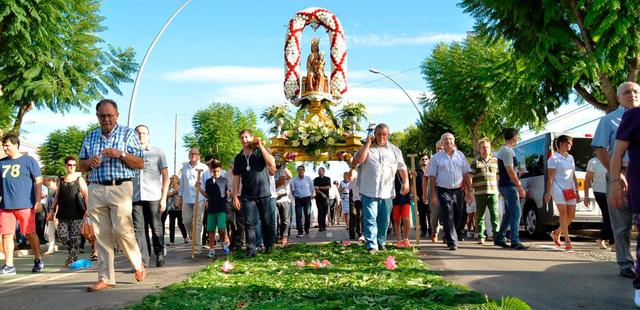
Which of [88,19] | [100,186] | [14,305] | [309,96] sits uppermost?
[88,19]

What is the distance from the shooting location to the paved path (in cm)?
544

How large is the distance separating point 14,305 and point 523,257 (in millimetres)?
6505

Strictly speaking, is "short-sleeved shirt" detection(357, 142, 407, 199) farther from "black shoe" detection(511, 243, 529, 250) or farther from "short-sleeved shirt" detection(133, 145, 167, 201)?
"short-sleeved shirt" detection(133, 145, 167, 201)

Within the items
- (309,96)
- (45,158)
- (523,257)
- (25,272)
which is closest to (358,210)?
(309,96)

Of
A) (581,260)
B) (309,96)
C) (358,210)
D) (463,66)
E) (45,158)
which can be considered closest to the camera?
(581,260)

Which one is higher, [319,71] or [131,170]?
[319,71]

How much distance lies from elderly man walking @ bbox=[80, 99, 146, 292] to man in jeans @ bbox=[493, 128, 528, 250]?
6.24 m

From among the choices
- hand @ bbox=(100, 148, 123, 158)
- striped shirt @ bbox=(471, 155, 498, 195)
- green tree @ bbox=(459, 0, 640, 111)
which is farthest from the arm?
green tree @ bbox=(459, 0, 640, 111)

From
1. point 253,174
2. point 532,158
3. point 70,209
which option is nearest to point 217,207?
point 253,174

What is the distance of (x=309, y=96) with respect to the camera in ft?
55.9

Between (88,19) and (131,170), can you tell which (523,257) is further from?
(88,19)

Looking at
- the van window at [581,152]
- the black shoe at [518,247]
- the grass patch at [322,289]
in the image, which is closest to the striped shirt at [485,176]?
the black shoe at [518,247]

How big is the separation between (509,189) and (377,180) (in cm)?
242

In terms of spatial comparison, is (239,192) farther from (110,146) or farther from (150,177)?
(110,146)
